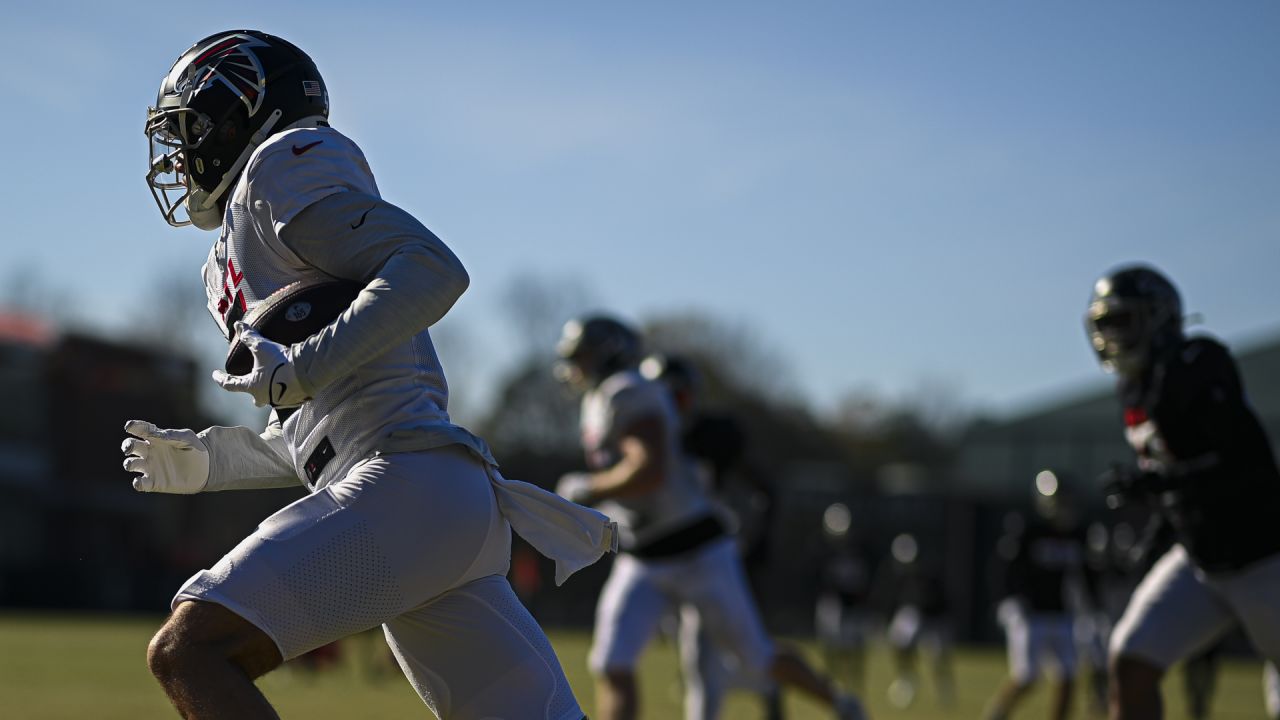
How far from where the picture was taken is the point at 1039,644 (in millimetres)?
12859

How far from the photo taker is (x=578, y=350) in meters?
7.87

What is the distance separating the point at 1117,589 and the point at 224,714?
1527 centimetres

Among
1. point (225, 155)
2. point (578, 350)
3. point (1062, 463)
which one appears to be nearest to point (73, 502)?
point (1062, 463)

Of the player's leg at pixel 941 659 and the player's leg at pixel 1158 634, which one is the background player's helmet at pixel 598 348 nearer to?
the player's leg at pixel 1158 634

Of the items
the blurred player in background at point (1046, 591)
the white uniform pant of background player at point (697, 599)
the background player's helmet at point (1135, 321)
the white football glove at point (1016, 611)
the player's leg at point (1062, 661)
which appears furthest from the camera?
the white football glove at point (1016, 611)

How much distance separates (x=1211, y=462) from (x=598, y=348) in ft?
10.2

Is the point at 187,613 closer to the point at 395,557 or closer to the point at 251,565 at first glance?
the point at 251,565

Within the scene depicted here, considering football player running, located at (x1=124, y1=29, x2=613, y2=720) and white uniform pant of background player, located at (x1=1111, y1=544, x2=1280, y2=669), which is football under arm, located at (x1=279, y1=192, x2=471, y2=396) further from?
white uniform pant of background player, located at (x1=1111, y1=544, x2=1280, y2=669)

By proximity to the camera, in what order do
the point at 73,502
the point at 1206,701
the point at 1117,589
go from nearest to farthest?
the point at 1206,701, the point at 1117,589, the point at 73,502

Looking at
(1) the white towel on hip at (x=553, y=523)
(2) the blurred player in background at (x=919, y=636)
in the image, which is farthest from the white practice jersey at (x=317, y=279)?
(2) the blurred player in background at (x=919, y=636)

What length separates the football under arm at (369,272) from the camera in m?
3.23

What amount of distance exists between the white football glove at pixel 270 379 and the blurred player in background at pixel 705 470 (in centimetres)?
491

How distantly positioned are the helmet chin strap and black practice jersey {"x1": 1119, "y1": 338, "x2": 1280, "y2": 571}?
144 inches

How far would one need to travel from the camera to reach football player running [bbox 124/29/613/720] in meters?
3.19
